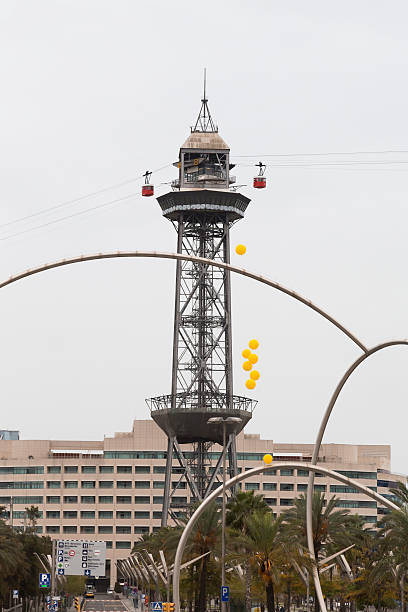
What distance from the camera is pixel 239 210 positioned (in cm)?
13575

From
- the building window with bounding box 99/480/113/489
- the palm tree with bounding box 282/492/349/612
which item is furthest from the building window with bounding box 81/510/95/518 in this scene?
the palm tree with bounding box 282/492/349/612

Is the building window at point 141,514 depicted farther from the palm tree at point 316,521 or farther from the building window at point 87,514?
the palm tree at point 316,521

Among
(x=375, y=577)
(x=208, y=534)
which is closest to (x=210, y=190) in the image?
(x=208, y=534)

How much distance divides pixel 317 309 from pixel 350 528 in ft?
196

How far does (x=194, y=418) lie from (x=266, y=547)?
6583 centimetres

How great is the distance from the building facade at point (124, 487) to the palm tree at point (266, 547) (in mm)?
122092

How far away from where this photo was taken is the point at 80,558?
106062 mm

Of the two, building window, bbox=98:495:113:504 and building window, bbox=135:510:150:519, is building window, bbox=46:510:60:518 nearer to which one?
building window, bbox=98:495:113:504

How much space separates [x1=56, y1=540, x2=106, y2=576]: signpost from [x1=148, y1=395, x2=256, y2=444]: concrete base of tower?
28860 mm

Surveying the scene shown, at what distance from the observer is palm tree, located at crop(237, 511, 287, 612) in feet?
224

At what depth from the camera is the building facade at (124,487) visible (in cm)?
19262

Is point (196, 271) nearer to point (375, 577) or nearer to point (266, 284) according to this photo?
point (375, 577)

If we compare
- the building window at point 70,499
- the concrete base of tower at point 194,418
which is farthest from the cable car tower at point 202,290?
the building window at point 70,499

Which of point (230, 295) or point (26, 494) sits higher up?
point (230, 295)
